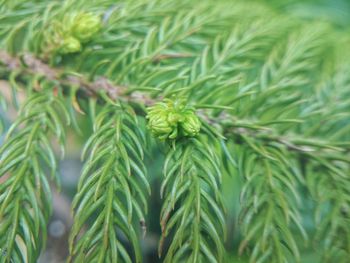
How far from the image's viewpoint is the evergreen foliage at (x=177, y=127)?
1.62 feet

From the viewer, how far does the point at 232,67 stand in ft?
2.12

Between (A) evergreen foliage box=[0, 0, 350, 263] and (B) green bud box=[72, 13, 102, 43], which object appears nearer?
(A) evergreen foliage box=[0, 0, 350, 263]

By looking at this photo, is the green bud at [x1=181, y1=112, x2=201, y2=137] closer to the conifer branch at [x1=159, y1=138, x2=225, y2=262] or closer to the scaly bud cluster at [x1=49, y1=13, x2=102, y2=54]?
the conifer branch at [x1=159, y1=138, x2=225, y2=262]

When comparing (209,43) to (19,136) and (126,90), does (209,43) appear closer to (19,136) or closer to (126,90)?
(126,90)

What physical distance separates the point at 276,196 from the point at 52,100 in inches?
13.2

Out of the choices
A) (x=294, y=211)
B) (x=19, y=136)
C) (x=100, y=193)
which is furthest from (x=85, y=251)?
(x=294, y=211)

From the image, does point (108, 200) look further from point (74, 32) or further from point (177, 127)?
point (74, 32)

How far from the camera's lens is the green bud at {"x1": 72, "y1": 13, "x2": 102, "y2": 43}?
2.03 feet

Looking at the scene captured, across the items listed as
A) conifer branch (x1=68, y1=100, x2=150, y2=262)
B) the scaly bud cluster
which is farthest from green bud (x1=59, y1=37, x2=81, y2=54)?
conifer branch (x1=68, y1=100, x2=150, y2=262)

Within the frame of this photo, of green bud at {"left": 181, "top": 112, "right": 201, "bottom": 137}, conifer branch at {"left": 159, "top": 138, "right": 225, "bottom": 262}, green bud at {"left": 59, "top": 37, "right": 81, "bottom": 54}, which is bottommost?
conifer branch at {"left": 159, "top": 138, "right": 225, "bottom": 262}

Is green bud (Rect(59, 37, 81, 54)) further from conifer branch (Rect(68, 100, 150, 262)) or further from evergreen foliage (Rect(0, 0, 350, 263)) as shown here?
conifer branch (Rect(68, 100, 150, 262))

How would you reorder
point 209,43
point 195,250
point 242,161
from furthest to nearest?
1. point 209,43
2. point 242,161
3. point 195,250

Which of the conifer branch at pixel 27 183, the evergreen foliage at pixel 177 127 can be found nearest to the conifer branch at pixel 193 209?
the evergreen foliage at pixel 177 127

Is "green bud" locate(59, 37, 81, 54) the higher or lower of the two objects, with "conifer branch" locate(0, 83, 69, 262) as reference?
higher
